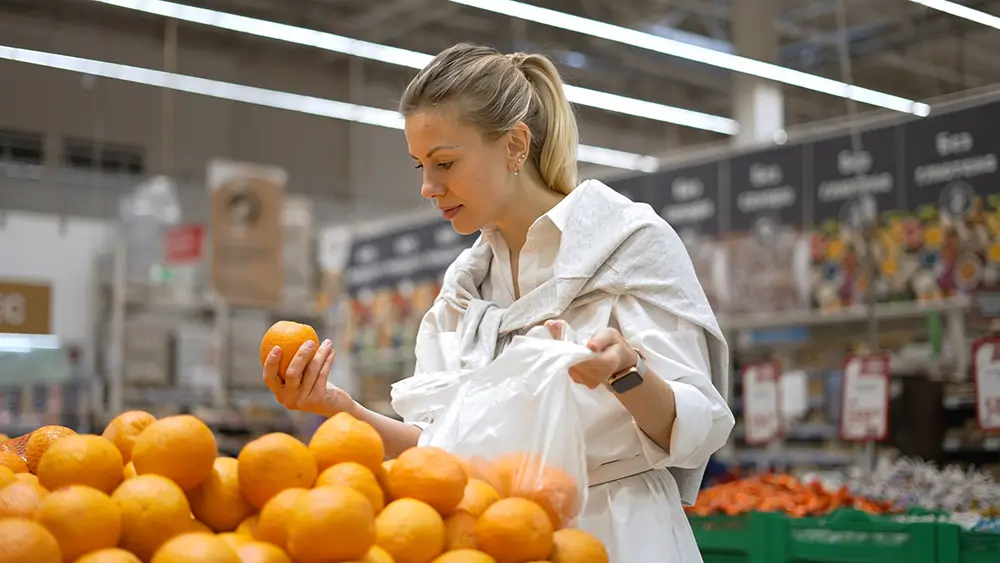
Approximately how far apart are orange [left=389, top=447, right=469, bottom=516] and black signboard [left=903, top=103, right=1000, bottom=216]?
4214 millimetres

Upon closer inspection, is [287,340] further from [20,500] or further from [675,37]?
[675,37]

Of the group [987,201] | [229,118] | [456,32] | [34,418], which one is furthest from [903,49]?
[34,418]

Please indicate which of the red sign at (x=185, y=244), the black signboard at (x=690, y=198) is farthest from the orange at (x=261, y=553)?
the red sign at (x=185, y=244)

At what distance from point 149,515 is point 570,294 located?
2.47 feet

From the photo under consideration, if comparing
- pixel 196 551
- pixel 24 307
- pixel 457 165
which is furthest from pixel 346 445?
pixel 24 307

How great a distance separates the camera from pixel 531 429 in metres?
1.54

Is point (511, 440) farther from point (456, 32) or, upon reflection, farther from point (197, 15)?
point (456, 32)

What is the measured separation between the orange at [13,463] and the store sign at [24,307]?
480cm

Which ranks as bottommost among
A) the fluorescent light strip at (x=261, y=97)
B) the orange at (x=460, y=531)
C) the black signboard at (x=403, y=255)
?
the orange at (x=460, y=531)

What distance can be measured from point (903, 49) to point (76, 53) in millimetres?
8470

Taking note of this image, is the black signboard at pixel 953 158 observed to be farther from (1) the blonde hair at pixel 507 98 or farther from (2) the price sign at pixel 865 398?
(1) the blonde hair at pixel 507 98

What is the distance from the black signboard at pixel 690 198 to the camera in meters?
6.46

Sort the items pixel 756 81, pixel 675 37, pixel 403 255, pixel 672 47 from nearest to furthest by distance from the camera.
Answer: pixel 672 47 < pixel 403 255 < pixel 756 81 < pixel 675 37

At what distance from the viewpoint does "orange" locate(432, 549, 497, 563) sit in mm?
1318
